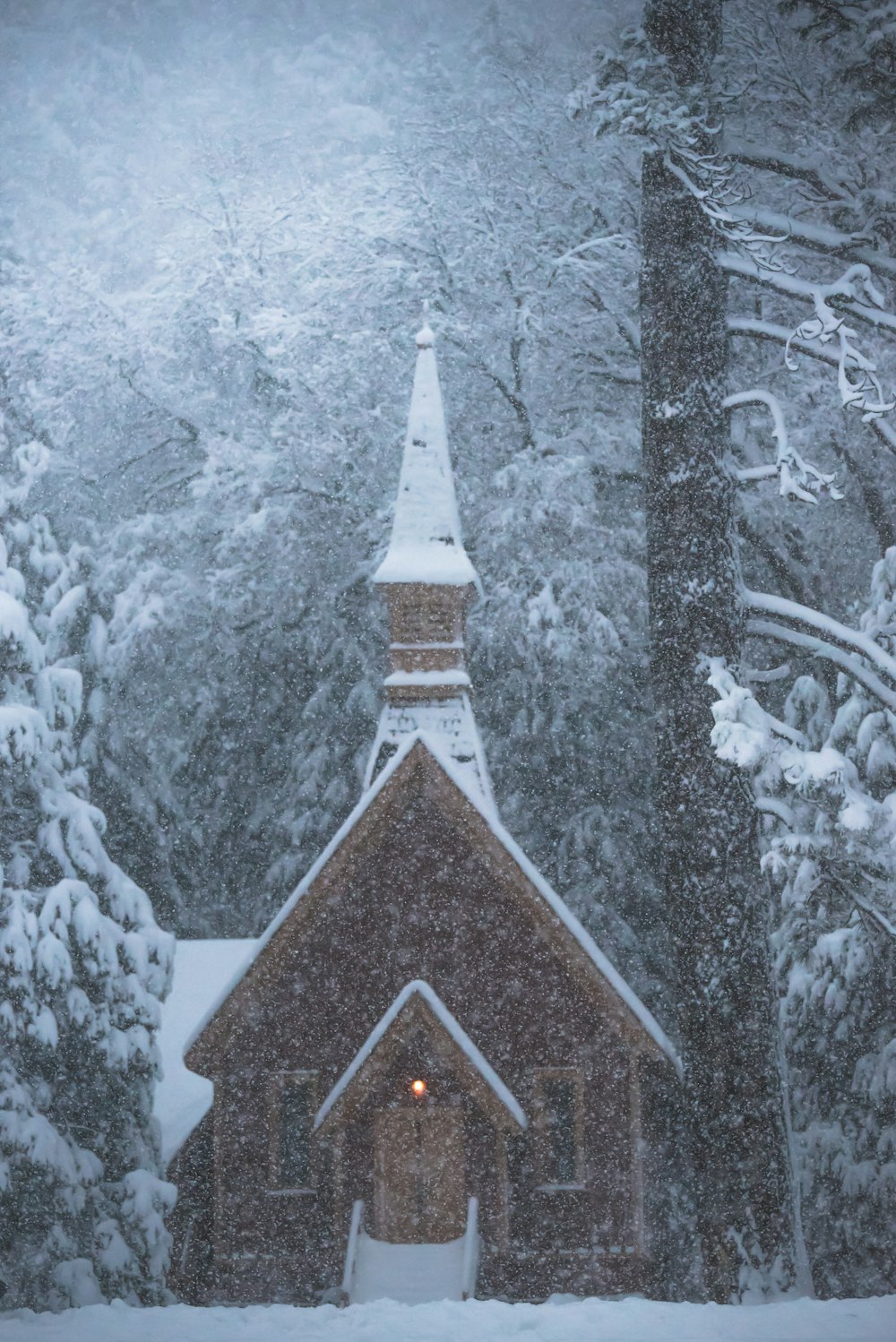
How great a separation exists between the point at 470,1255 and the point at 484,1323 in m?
7.42

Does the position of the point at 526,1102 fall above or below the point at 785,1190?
below

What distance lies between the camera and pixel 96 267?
1956 centimetres

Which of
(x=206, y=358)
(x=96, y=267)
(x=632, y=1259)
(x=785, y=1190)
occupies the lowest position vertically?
(x=632, y=1259)

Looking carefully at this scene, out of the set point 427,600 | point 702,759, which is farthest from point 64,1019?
point 702,759

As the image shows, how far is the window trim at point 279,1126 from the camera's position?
13.8m

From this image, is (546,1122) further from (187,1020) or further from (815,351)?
(815,351)

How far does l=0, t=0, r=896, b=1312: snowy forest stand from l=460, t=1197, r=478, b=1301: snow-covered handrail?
2203 mm

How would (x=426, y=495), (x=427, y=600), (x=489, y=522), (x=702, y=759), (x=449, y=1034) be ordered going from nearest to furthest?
1. (x=702, y=759)
2. (x=449, y=1034)
3. (x=427, y=600)
4. (x=426, y=495)
5. (x=489, y=522)

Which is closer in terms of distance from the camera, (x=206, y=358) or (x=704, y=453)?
(x=704, y=453)

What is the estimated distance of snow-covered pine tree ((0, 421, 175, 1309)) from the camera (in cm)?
1205

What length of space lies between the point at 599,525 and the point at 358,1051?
8.20 metres

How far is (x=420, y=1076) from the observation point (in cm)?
1338

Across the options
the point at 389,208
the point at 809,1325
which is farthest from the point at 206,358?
the point at 809,1325

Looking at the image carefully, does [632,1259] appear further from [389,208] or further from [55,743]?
[389,208]
